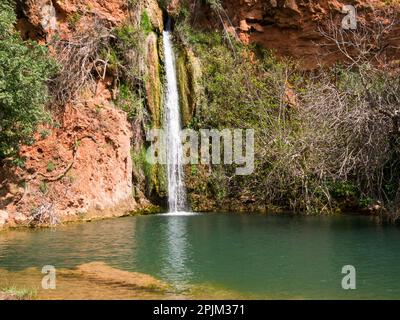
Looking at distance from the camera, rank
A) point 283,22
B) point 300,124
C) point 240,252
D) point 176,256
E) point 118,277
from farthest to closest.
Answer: point 283,22, point 300,124, point 240,252, point 176,256, point 118,277

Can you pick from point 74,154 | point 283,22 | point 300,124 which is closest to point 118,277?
point 74,154

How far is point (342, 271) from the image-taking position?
476 inches

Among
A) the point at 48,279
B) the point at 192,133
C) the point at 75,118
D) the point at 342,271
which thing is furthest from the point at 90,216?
the point at 342,271

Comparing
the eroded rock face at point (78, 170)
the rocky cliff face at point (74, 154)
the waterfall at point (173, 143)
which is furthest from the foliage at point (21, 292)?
the waterfall at point (173, 143)

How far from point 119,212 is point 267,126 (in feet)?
24.6

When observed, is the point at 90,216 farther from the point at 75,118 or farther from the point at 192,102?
the point at 192,102

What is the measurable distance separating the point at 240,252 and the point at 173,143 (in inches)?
445

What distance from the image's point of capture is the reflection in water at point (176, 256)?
38.1 feet

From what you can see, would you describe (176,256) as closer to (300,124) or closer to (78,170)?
(78,170)

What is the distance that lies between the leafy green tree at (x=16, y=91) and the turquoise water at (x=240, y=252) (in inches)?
122

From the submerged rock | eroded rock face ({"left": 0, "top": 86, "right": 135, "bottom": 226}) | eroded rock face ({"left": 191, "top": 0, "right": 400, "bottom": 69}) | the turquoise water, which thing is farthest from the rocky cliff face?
the submerged rock

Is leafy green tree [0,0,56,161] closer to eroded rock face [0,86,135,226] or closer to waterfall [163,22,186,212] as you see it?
eroded rock face [0,86,135,226]

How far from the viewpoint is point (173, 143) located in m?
25.0
